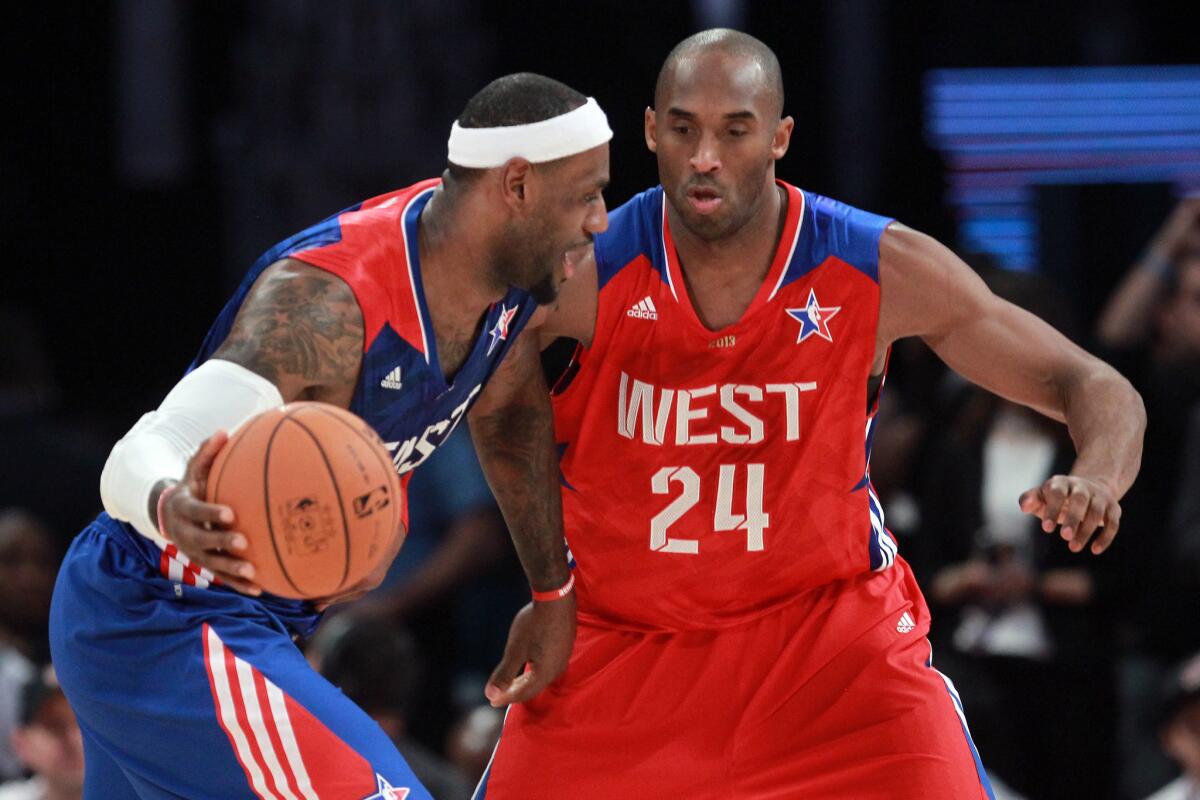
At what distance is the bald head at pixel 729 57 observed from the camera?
471 cm

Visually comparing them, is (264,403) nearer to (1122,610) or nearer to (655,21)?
(1122,610)

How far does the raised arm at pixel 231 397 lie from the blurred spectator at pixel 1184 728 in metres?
3.33

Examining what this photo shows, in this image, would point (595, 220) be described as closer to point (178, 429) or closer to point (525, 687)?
point (178, 429)

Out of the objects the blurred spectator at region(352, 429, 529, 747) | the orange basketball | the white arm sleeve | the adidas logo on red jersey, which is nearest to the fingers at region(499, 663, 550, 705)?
the adidas logo on red jersey

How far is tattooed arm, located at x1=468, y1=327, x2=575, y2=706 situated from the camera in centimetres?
492

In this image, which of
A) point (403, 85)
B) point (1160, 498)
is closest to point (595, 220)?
point (1160, 498)

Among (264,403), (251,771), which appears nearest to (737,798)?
(251,771)

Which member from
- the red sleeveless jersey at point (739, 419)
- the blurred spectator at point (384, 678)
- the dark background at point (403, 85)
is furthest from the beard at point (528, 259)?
the dark background at point (403, 85)

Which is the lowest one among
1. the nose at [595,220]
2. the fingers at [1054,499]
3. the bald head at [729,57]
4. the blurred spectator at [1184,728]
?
the blurred spectator at [1184,728]

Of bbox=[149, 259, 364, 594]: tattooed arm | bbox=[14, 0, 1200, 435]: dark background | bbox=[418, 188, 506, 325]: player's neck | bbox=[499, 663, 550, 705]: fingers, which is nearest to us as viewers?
bbox=[149, 259, 364, 594]: tattooed arm

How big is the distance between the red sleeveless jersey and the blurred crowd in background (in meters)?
2.06

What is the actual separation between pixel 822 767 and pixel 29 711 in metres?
2.91

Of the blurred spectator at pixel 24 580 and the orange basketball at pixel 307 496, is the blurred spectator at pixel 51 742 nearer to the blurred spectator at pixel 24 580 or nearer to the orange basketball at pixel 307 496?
the blurred spectator at pixel 24 580

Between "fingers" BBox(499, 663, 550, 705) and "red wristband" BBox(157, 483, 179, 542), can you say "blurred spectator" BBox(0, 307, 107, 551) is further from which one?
"red wristband" BBox(157, 483, 179, 542)
